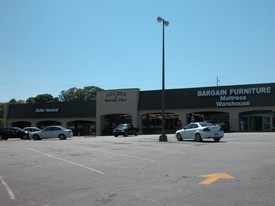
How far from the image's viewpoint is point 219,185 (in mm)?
8961

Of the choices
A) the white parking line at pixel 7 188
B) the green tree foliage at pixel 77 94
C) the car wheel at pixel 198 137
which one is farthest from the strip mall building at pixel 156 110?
the green tree foliage at pixel 77 94

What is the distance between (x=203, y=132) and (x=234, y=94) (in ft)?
77.0

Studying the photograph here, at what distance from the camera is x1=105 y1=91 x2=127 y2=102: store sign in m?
56.8

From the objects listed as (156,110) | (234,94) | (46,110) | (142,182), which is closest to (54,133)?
(156,110)

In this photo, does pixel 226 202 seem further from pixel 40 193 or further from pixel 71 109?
pixel 71 109

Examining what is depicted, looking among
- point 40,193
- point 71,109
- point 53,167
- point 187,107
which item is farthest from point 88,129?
point 40,193

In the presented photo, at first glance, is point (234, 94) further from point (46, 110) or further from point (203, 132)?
point (46, 110)

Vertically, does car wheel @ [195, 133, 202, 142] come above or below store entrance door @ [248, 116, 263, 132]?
below

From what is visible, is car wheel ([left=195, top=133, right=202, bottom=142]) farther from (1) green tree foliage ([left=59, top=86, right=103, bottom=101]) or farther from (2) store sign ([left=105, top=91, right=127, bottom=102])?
(1) green tree foliage ([left=59, top=86, right=103, bottom=101])

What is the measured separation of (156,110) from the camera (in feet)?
176

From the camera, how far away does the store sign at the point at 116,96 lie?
56.8m

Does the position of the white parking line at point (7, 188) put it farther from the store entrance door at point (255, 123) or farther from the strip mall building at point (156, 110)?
the store entrance door at point (255, 123)

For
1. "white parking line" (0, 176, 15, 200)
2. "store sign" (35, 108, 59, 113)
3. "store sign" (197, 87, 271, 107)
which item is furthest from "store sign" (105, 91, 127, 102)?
"white parking line" (0, 176, 15, 200)

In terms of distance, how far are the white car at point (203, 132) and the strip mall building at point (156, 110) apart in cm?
2152
